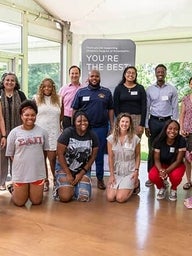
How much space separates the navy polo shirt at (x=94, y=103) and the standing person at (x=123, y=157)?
13.6 inches

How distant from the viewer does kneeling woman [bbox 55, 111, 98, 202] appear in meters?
3.98

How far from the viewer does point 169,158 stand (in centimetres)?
421

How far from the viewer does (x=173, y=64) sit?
6.98 m

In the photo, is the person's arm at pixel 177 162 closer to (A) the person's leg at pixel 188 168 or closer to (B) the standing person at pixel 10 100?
(A) the person's leg at pixel 188 168

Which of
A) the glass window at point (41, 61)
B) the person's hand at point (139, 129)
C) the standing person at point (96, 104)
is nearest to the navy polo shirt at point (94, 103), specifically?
the standing person at point (96, 104)

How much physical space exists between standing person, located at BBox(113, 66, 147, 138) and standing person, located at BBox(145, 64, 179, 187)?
194 mm

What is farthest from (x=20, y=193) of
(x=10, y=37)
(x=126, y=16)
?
(x=126, y=16)

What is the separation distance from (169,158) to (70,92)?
4.88 feet

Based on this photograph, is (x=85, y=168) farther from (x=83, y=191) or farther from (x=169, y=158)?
(x=169, y=158)

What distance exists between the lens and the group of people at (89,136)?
377cm

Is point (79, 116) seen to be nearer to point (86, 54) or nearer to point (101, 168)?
point (101, 168)

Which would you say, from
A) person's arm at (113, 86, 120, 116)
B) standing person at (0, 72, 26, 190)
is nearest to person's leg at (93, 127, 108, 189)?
person's arm at (113, 86, 120, 116)

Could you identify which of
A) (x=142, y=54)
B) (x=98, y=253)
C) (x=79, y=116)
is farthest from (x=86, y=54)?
(x=98, y=253)

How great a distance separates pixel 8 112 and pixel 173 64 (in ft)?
12.5
